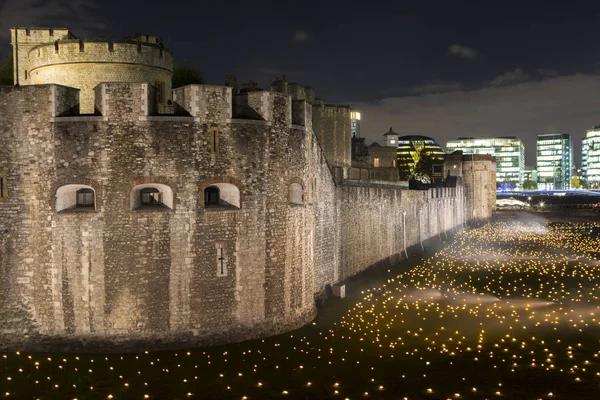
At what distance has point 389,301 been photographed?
27281mm

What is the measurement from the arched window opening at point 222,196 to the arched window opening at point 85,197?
3651mm

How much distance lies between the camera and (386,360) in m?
18.2

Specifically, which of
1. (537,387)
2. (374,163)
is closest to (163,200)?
(537,387)

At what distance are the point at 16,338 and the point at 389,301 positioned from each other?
15.4 metres

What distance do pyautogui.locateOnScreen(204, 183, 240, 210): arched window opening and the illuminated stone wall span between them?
14 cm

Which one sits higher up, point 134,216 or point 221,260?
point 134,216

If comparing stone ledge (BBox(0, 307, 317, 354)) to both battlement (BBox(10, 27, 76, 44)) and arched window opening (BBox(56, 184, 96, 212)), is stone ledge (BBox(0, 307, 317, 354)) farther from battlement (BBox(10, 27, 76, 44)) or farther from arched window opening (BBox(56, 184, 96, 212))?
battlement (BBox(10, 27, 76, 44))

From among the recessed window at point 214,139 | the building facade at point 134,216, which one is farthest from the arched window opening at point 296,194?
the recessed window at point 214,139

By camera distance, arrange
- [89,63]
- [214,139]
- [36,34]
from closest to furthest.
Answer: [214,139] → [89,63] → [36,34]

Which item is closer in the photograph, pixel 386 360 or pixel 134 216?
pixel 386 360

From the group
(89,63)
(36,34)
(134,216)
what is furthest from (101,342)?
(36,34)

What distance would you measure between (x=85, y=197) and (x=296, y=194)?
736 centimetres

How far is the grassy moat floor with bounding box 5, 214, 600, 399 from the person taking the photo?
1562 centimetres

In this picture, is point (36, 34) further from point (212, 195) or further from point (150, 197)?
point (212, 195)
